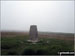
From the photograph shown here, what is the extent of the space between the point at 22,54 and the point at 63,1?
900 mm

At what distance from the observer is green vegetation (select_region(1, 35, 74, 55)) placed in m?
1.26

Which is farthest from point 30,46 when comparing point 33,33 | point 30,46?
point 33,33

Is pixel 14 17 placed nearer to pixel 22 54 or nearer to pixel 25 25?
pixel 25 25

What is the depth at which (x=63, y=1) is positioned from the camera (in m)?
1.24

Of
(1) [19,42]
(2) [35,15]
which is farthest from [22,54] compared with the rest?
(2) [35,15]

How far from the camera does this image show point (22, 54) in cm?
127

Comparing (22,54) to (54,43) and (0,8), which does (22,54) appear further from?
(0,8)

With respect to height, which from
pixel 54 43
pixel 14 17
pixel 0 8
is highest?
pixel 0 8

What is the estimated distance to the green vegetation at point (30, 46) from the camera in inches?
49.6

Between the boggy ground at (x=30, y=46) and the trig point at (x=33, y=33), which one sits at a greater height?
the trig point at (x=33, y=33)

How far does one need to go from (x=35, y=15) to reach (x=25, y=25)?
0.19 m

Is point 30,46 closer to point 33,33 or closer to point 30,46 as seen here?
point 30,46

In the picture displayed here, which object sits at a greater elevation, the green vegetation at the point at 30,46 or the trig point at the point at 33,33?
the trig point at the point at 33,33

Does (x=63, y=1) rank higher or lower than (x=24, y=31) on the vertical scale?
higher
